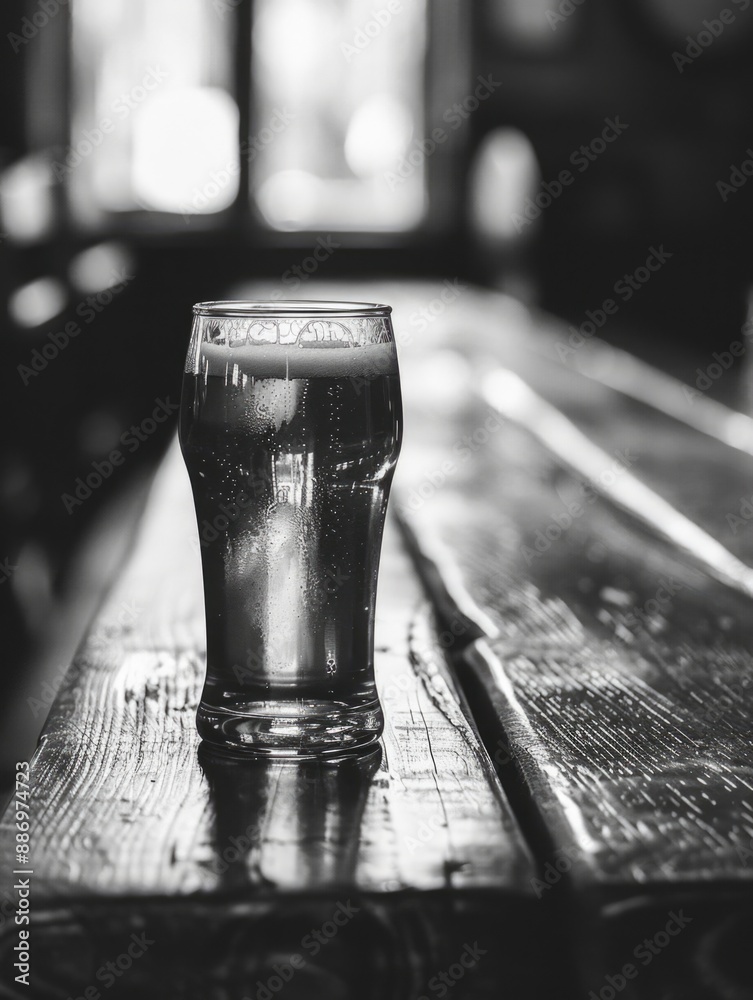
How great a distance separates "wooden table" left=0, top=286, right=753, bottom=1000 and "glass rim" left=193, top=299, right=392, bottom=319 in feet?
0.61

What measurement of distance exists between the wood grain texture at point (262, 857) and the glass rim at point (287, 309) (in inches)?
7.2

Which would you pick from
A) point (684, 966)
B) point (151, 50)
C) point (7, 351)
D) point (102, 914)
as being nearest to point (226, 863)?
point (102, 914)

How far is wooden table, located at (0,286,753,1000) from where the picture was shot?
39 centimetres

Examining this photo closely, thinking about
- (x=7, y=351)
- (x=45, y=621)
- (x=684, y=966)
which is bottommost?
(x=45, y=621)

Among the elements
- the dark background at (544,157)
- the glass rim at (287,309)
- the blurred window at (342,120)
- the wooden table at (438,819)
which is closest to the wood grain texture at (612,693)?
the wooden table at (438,819)

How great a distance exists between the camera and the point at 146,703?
23.6 inches

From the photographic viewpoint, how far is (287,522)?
532mm

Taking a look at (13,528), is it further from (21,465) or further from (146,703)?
(146,703)

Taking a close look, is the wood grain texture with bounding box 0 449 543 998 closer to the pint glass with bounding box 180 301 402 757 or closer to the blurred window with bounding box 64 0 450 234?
the pint glass with bounding box 180 301 402 757

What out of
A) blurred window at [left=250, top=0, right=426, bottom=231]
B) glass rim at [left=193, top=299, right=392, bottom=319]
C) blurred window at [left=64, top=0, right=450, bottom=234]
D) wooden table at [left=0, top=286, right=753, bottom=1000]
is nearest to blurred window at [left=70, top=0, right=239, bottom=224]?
blurred window at [left=64, top=0, right=450, bottom=234]

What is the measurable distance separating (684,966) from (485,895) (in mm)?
65

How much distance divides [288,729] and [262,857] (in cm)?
11

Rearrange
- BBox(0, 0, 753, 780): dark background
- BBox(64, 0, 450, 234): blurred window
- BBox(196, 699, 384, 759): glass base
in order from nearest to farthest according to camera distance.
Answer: BBox(196, 699, 384, 759): glass base, BBox(0, 0, 753, 780): dark background, BBox(64, 0, 450, 234): blurred window

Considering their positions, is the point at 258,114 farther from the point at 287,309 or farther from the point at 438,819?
the point at 438,819
